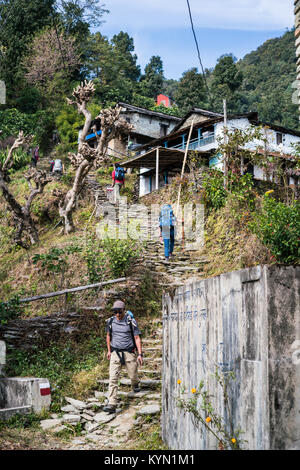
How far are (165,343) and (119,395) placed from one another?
201cm

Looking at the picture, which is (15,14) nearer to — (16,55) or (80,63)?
(16,55)

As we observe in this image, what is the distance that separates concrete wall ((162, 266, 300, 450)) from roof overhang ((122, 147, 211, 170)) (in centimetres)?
1920

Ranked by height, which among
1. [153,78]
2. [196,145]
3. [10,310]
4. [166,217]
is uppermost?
[153,78]

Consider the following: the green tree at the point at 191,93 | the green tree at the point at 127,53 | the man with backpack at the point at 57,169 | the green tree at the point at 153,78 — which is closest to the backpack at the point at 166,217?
the man with backpack at the point at 57,169

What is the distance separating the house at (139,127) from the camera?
116 ft

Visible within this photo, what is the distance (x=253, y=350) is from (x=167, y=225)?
8.62m

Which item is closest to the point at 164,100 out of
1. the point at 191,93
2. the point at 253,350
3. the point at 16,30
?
the point at 191,93

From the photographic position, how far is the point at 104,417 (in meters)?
7.40

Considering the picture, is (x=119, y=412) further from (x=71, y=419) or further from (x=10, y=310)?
(x=10, y=310)

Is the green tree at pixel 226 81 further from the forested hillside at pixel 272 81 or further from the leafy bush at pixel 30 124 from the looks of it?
the leafy bush at pixel 30 124

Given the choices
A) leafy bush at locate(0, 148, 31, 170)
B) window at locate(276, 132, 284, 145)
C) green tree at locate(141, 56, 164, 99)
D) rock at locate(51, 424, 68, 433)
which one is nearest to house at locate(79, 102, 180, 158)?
leafy bush at locate(0, 148, 31, 170)

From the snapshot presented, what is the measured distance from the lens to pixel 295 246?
8477mm

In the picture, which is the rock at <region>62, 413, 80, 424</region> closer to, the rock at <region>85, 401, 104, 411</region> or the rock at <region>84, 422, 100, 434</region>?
the rock at <region>84, 422, 100, 434</region>

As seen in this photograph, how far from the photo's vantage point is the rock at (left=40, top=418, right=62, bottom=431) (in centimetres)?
714
